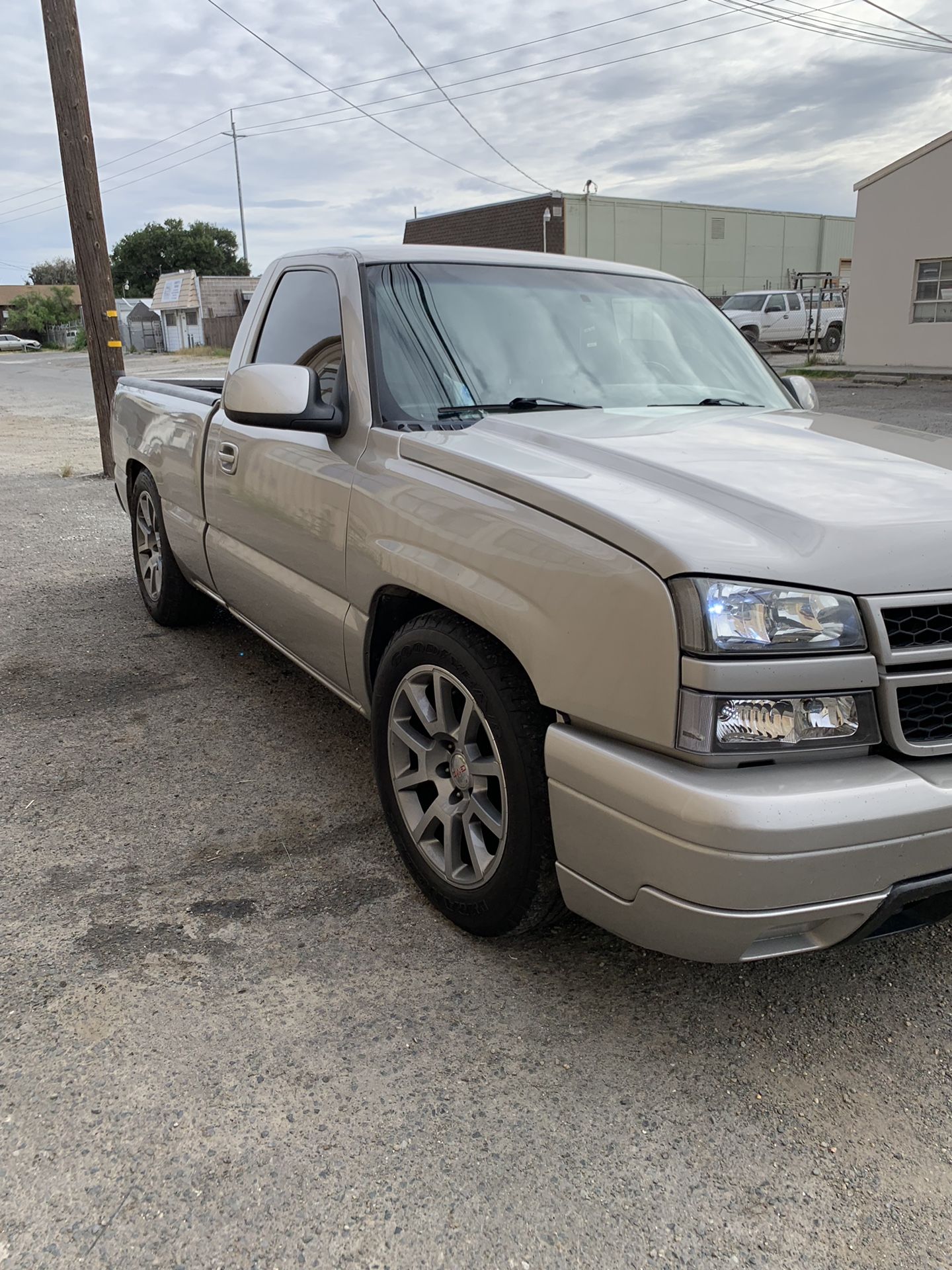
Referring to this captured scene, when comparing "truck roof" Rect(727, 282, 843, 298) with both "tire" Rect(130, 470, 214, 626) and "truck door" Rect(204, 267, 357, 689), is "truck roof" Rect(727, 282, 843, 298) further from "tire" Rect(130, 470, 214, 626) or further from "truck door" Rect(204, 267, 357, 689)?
"truck door" Rect(204, 267, 357, 689)

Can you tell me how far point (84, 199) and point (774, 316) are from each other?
2325 centimetres

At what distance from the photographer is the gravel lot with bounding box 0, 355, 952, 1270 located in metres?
1.86

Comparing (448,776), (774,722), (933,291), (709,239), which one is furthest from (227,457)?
(709,239)

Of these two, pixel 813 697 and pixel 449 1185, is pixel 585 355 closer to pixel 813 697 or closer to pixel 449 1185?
pixel 813 697

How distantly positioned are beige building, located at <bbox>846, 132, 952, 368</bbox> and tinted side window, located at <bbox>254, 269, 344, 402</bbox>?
788 inches

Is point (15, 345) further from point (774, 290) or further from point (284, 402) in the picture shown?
point (284, 402)

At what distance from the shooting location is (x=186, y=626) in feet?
18.6

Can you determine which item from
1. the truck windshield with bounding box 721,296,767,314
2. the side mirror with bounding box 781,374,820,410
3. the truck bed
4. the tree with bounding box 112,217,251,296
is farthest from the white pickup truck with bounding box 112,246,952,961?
the tree with bounding box 112,217,251,296

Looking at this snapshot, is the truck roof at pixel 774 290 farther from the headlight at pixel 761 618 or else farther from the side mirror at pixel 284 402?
the headlight at pixel 761 618

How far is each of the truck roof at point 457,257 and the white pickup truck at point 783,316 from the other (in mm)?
26554

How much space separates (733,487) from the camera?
2270 mm

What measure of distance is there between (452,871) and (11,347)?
3236 inches

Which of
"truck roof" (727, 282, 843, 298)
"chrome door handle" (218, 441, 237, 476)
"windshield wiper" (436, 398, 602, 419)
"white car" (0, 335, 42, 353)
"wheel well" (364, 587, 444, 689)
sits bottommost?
"white car" (0, 335, 42, 353)

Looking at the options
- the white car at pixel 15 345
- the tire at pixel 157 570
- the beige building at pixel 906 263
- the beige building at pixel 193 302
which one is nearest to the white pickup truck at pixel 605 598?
the tire at pixel 157 570
